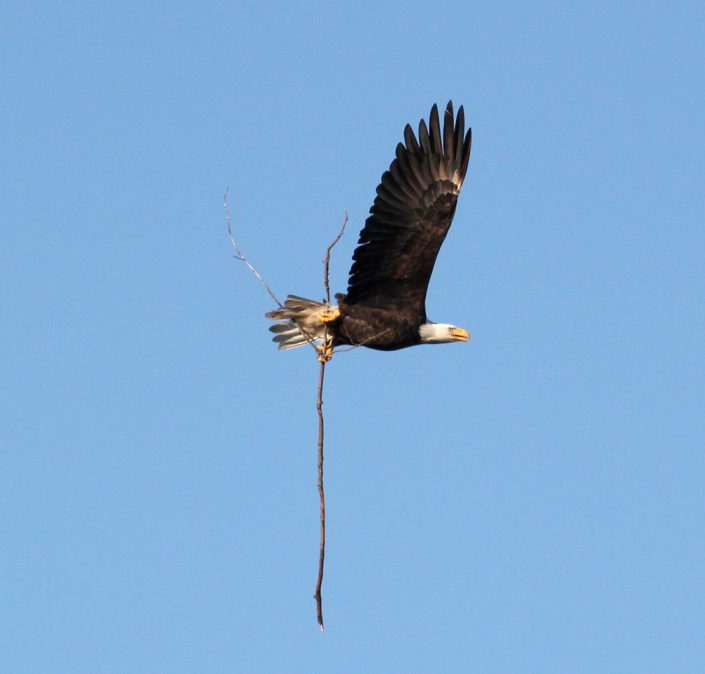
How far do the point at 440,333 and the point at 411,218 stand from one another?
2.97 feet

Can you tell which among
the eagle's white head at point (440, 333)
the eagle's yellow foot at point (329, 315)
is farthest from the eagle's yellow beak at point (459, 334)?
the eagle's yellow foot at point (329, 315)

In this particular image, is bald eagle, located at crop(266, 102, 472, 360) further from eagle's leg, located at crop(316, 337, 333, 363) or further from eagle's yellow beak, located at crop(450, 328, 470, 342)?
eagle's leg, located at crop(316, 337, 333, 363)

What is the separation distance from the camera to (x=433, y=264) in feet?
30.2

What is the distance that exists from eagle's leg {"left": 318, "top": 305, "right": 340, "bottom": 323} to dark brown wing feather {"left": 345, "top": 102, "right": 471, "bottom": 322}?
0.25m

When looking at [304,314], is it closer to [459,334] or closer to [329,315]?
[329,315]

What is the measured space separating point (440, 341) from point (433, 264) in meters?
0.60

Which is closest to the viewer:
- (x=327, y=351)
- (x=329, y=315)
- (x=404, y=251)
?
(x=327, y=351)

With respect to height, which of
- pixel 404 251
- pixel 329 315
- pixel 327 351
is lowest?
pixel 327 351

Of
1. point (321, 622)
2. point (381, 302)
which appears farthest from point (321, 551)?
point (381, 302)

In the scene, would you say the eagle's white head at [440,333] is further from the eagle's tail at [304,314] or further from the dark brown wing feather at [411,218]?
the eagle's tail at [304,314]

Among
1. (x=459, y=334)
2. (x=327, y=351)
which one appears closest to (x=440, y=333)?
(x=459, y=334)

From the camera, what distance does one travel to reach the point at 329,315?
28.6ft

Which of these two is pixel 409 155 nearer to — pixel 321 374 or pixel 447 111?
pixel 447 111

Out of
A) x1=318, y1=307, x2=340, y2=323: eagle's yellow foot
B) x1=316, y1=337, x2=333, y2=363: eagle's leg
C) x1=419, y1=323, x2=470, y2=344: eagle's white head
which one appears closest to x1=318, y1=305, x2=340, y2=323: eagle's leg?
x1=318, y1=307, x2=340, y2=323: eagle's yellow foot
